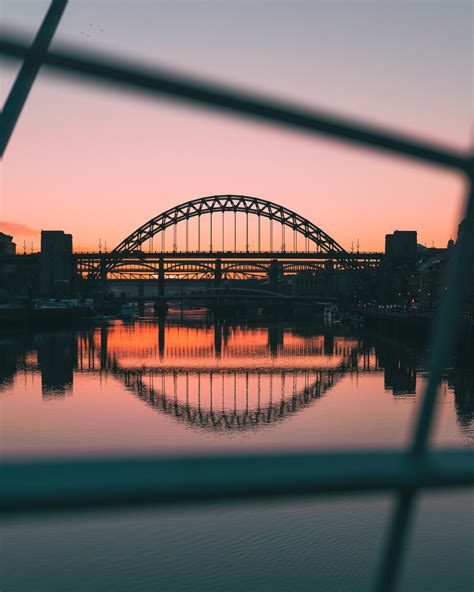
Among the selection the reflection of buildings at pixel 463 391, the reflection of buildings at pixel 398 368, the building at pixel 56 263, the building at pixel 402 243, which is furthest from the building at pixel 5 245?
the reflection of buildings at pixel 463 391

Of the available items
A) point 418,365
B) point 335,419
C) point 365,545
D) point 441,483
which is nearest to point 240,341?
point 418,365

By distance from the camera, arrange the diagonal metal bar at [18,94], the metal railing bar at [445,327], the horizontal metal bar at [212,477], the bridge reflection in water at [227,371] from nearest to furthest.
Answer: the horizontal metal bar at [212,477], the metal railing bar at [445,327], the diagonal metal bar at [18,94], the bridge reflection in water at [227,371]

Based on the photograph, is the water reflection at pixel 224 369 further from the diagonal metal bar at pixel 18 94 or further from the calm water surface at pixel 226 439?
the diagonal metal bar at pixel 18 94

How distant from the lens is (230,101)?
1752mm

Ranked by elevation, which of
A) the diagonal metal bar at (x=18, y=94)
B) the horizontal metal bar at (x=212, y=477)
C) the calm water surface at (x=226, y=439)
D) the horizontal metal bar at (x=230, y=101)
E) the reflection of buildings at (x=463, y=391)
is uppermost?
the diagonal metal bar at (x=18, y=94)

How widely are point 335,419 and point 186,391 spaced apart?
465 inches

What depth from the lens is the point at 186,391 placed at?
42.1 meters

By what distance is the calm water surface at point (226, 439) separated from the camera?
50.5 ft

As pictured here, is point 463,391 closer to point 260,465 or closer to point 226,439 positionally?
point 226,439

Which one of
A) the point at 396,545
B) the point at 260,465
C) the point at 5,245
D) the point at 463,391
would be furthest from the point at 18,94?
the point at 5,245

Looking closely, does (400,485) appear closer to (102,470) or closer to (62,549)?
(102,470)

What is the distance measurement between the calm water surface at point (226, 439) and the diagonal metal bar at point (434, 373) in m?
0.17

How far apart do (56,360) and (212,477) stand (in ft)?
181

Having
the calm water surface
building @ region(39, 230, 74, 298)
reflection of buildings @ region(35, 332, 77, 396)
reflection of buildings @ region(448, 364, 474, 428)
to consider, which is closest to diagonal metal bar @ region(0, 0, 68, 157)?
the calm water surface
